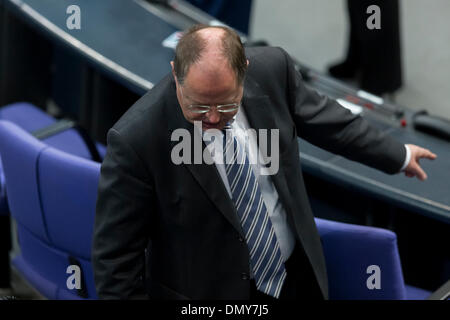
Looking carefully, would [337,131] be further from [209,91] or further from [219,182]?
[209,91]

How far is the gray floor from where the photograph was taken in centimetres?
425

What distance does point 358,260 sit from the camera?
6.52ft

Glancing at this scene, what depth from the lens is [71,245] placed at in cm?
219

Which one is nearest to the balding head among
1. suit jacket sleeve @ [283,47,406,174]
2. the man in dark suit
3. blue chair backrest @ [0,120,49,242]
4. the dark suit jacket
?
the man in dark suit

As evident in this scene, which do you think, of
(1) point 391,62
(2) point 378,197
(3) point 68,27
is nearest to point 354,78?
(1) point 391,62

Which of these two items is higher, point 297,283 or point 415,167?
point 415,167

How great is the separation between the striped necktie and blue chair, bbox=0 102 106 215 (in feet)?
3.17

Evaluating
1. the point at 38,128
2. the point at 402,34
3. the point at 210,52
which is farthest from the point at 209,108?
the point at 402,34

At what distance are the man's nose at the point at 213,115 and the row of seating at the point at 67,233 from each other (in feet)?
1.64

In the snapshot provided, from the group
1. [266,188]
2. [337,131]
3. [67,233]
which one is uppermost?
[337,131]

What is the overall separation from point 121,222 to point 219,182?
234 millimetres

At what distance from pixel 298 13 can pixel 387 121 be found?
245 cm

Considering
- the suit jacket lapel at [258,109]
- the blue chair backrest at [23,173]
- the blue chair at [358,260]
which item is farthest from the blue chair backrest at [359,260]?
the blue chair backrest at [23,173]
